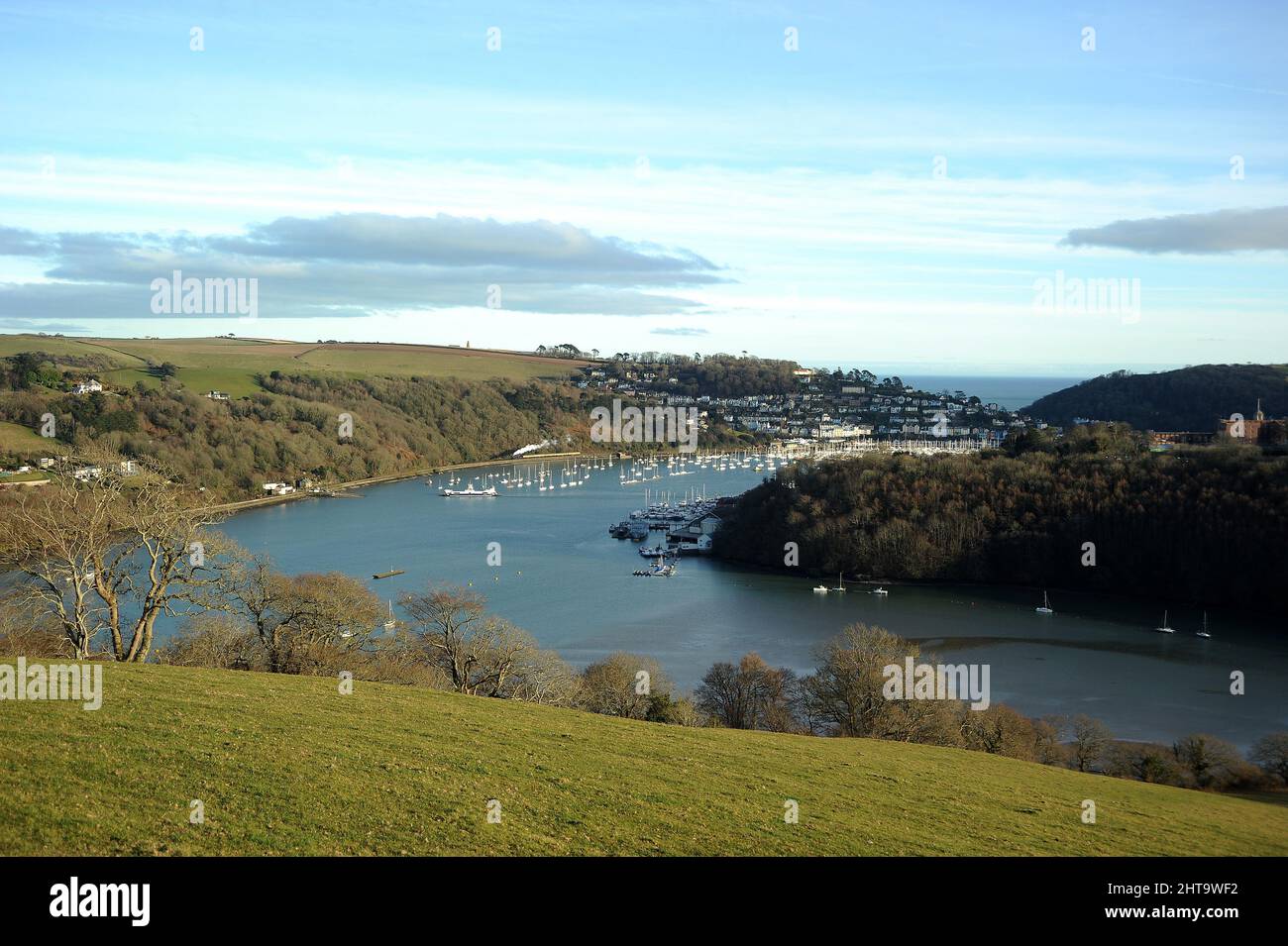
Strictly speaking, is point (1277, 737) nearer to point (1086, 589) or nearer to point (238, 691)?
point (238, 691)

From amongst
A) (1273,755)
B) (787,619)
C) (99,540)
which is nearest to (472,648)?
(99,540)

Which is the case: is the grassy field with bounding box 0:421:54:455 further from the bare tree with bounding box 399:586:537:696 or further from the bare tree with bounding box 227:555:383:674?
the bare tree with bounding box 399:586:537:696

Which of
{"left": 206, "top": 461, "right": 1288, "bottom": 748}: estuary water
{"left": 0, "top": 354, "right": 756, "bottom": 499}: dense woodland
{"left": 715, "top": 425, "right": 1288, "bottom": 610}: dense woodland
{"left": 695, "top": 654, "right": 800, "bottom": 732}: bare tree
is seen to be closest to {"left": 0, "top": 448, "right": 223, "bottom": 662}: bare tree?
{"left": 695, "top": 654, "right": 800, "bottom": 732}: bare tree

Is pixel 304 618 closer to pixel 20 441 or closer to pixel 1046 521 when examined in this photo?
pixel 1046 521

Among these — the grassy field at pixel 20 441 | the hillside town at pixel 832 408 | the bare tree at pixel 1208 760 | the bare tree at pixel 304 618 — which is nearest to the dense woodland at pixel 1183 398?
the hillside town at pixel 832 408
